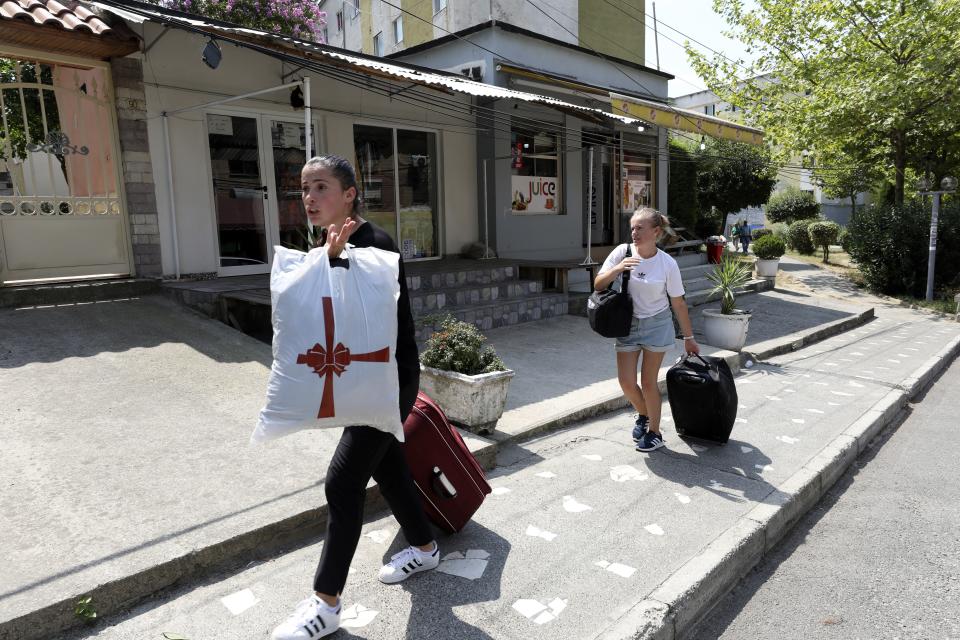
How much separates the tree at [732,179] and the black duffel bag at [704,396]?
57.0 feet

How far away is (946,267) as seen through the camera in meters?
14.7

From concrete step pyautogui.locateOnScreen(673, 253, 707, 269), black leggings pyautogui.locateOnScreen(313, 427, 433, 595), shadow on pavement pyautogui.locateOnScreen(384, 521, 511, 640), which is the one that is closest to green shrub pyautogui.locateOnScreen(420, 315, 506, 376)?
shadow on pavement pyautogui.locateOnScreen(384, 521, 511, 640)

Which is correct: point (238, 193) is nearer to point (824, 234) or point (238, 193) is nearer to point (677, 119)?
point (677, 119)

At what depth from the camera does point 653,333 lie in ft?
14.1

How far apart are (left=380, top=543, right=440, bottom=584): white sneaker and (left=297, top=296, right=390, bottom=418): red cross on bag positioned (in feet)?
3.37

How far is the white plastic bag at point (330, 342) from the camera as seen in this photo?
→ 2.22m

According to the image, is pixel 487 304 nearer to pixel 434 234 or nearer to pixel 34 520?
pixel 434 234

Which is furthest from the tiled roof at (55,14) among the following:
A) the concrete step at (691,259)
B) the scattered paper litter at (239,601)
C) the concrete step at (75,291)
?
the concrete step at (691,259)

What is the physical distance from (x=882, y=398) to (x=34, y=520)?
7050 millimetres

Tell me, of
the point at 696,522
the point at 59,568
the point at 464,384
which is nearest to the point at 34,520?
the point at 59,568

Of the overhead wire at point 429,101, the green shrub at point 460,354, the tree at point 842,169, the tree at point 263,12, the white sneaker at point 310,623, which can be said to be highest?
the tree at point 263,12

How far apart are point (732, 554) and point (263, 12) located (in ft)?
60.6

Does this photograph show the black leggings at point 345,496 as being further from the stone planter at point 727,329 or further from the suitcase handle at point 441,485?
the stone planter at point 727,329

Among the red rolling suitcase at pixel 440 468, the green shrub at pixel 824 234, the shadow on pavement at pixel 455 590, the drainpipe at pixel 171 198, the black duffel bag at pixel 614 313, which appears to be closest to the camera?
the shadow on pavement at pixel 455 590
